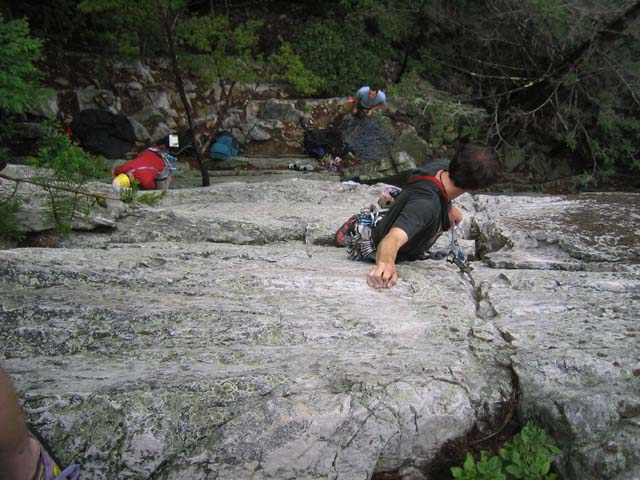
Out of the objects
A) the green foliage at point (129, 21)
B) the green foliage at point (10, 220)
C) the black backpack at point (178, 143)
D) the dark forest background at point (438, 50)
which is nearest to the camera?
the green foliage at point (10, 220)

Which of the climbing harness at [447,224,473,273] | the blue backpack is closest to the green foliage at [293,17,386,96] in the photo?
the blue backpack

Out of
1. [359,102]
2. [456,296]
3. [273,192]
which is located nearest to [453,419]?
[456,296]

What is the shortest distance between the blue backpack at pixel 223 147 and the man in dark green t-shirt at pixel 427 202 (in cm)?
942

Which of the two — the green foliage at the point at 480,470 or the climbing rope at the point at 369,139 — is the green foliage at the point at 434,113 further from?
the green foliage at the point at 480,470

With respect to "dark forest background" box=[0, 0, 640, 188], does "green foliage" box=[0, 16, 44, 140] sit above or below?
below

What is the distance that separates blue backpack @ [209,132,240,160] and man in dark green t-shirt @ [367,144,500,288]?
9.42 metres

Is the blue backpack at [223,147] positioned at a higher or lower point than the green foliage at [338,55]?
lower

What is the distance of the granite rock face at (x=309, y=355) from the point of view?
1.94 meters

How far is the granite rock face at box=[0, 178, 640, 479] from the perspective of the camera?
6.37 feet

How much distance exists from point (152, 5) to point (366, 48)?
829 centimetres

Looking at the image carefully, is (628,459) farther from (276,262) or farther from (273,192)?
(273,192)

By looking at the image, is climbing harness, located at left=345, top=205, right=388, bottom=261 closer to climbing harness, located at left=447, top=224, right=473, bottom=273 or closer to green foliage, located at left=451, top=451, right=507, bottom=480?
climbing harness, located at left=447, top=224, right=473, bottom=273

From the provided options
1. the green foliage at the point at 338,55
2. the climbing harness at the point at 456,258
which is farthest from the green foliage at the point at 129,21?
the climbing harness at the point at 456,258

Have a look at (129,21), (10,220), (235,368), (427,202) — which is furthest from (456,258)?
(129,21)
